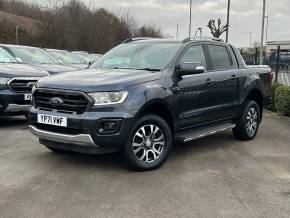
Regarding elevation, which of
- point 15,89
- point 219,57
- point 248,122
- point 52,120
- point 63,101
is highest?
point 219,57

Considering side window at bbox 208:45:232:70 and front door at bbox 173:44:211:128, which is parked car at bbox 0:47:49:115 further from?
side window at bbox 208:45:232:70

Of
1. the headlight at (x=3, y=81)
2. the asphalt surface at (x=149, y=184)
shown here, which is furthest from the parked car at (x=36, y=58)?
the asphalt surface at (x=149, y=184)

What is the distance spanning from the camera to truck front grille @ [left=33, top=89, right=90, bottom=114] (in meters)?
5.39

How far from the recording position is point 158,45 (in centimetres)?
679

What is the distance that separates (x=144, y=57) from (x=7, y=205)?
3.06 meters

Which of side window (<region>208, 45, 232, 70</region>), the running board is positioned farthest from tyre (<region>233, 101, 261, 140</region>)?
side window (<region>208, 45, 232, 70</region>)

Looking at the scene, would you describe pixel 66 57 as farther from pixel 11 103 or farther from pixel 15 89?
pixel 11 103

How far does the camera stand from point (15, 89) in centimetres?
849

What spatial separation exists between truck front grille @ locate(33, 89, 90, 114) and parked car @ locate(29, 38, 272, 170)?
0.04 feet

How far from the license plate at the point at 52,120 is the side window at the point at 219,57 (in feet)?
8.94

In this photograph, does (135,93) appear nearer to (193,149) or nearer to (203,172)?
(203,172)

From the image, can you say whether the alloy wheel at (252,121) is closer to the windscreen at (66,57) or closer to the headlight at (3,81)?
the headlight at (3,81)

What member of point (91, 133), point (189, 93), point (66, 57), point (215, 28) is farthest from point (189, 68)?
point (215, 28)

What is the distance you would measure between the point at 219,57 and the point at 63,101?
3.02 meters
